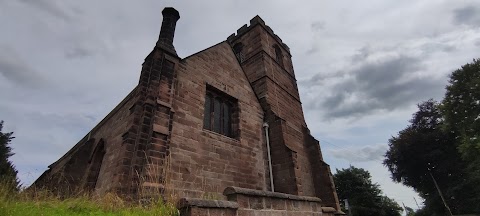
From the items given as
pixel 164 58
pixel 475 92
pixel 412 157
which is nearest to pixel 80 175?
pixel 164 58

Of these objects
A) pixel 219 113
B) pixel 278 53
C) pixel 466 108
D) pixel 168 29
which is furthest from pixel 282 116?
pixel 466 108

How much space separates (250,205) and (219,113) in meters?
5.98

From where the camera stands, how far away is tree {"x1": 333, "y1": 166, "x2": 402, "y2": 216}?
32.4 meters

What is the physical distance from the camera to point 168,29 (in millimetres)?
9352

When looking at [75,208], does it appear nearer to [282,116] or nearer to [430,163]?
[282,116]

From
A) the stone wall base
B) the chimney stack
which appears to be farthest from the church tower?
the chimney stack

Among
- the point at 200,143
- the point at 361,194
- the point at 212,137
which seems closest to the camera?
the point at 200,143

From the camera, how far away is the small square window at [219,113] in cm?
995

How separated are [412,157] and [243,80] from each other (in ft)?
97.5

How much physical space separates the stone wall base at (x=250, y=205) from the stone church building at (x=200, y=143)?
26 millimetres

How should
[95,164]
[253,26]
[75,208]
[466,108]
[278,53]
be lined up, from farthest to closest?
1. [466,108]
2. [278,53]
3. [253,26]
4. [95,164]
5. [75,208]

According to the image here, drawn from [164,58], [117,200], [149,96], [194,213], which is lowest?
[194,213]

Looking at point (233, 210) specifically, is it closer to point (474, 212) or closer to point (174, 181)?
point (174, 181)

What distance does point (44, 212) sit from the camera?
3.92 meters
